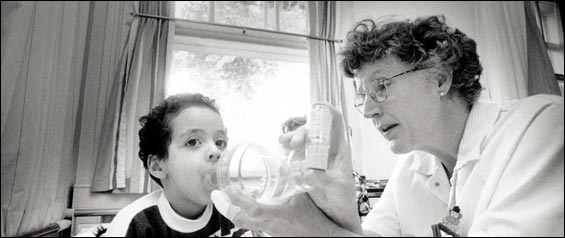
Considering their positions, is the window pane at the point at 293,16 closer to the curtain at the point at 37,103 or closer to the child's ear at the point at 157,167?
the curtain at the point at 37,103

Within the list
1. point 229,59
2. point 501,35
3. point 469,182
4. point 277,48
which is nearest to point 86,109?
point 469,182

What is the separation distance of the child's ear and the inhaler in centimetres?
31

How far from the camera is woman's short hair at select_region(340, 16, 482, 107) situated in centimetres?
82

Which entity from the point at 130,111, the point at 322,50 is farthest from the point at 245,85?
the point at 322,50

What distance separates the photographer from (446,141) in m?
0.83

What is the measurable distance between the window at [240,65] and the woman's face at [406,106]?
40 cm

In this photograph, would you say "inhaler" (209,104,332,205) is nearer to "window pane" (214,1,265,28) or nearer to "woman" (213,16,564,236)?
"woman" (213,16,564,236)

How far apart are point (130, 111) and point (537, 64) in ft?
5.80

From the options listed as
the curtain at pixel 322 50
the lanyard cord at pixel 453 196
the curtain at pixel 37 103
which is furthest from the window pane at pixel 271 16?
the lanyard cord at pixel 453 196

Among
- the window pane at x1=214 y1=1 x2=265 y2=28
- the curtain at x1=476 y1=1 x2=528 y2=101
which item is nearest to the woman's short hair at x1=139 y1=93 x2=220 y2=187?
the curtain at x1=476 y1=1 x2=528 y2=101

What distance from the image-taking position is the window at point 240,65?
4.90 feet

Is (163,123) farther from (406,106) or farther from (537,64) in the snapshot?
(537,64)

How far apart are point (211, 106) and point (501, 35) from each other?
74 centimetres

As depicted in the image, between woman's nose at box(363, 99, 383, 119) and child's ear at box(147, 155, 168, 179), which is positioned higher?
woman's nose at box(363, 99, 383, 119)
